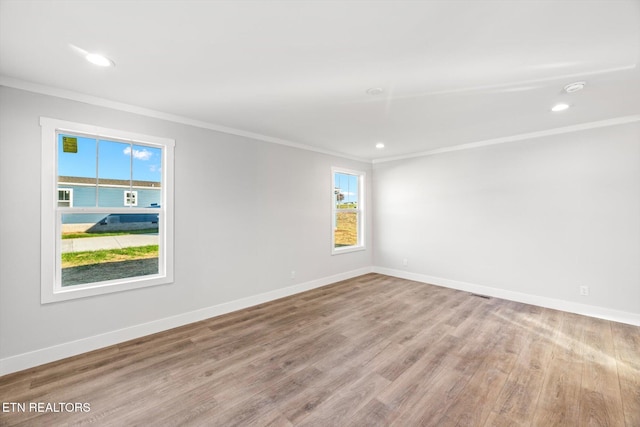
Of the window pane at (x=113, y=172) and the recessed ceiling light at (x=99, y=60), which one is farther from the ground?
the recessed ceiling light at (x=99, y=60)

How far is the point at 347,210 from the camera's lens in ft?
17.8

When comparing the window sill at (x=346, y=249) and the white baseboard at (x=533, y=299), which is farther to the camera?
the window sill at (x=346, y=249)

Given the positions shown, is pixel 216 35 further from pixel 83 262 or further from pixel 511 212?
pixel 511 212

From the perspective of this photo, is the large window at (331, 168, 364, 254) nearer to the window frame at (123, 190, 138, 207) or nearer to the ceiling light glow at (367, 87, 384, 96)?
the ceiling light glow at (367, 87, 384, 96)

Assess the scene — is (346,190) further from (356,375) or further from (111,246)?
(111,246)

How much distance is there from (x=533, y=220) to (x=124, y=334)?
5.57 m

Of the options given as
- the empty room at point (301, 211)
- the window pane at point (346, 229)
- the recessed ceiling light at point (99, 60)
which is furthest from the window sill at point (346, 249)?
the recessed ceiling light at point (99, 60)

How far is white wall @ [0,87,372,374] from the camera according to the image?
2.28m

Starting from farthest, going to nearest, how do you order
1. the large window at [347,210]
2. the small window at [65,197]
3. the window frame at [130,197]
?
the large window at [347,210]
the window frame at [130,197]
the small window at [65,197]

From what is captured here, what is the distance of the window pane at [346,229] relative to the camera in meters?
5.32

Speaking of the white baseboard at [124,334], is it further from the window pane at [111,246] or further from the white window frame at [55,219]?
the window pane at [111,246]

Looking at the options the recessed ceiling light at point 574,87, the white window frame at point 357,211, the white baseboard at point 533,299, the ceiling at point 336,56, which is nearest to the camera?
the ceiling at point 336,56

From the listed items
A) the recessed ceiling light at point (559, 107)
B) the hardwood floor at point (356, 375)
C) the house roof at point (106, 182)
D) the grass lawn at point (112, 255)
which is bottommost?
the hardwood floor at point (356, 375)

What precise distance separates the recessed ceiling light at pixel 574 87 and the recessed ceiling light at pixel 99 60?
399cm
